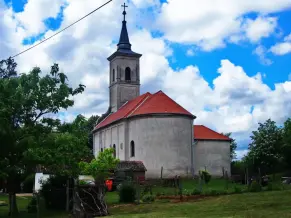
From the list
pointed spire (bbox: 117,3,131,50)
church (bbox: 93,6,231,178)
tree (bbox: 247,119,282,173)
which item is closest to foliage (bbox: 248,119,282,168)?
tree (bbox: 247,119,282,173)

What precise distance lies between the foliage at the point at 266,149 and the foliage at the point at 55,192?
2895cm

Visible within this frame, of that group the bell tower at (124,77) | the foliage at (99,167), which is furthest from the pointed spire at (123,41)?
the foliage at (99,167)

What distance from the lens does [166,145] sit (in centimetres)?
5288

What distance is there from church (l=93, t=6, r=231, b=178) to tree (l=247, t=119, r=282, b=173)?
527 cm

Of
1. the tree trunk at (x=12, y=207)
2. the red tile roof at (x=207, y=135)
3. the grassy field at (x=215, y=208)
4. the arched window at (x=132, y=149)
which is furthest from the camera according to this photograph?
the red tile roof at (x=207, y=135)

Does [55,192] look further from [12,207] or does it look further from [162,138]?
[162,138]

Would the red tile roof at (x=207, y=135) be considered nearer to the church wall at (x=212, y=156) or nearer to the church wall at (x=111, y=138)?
the church wall at (x=212, y=156)

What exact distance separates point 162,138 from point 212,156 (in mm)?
8838

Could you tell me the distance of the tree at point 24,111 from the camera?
2512 cm

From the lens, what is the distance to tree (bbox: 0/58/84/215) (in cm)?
2512

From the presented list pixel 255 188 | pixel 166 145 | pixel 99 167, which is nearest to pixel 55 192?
pixel 99 167

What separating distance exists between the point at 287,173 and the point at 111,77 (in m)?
31.8

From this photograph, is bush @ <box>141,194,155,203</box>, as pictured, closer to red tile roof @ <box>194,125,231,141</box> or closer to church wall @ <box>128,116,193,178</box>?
church wall @ <box>128,116,193,178</box>

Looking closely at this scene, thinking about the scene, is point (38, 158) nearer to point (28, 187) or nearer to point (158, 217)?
point (158, 217)
